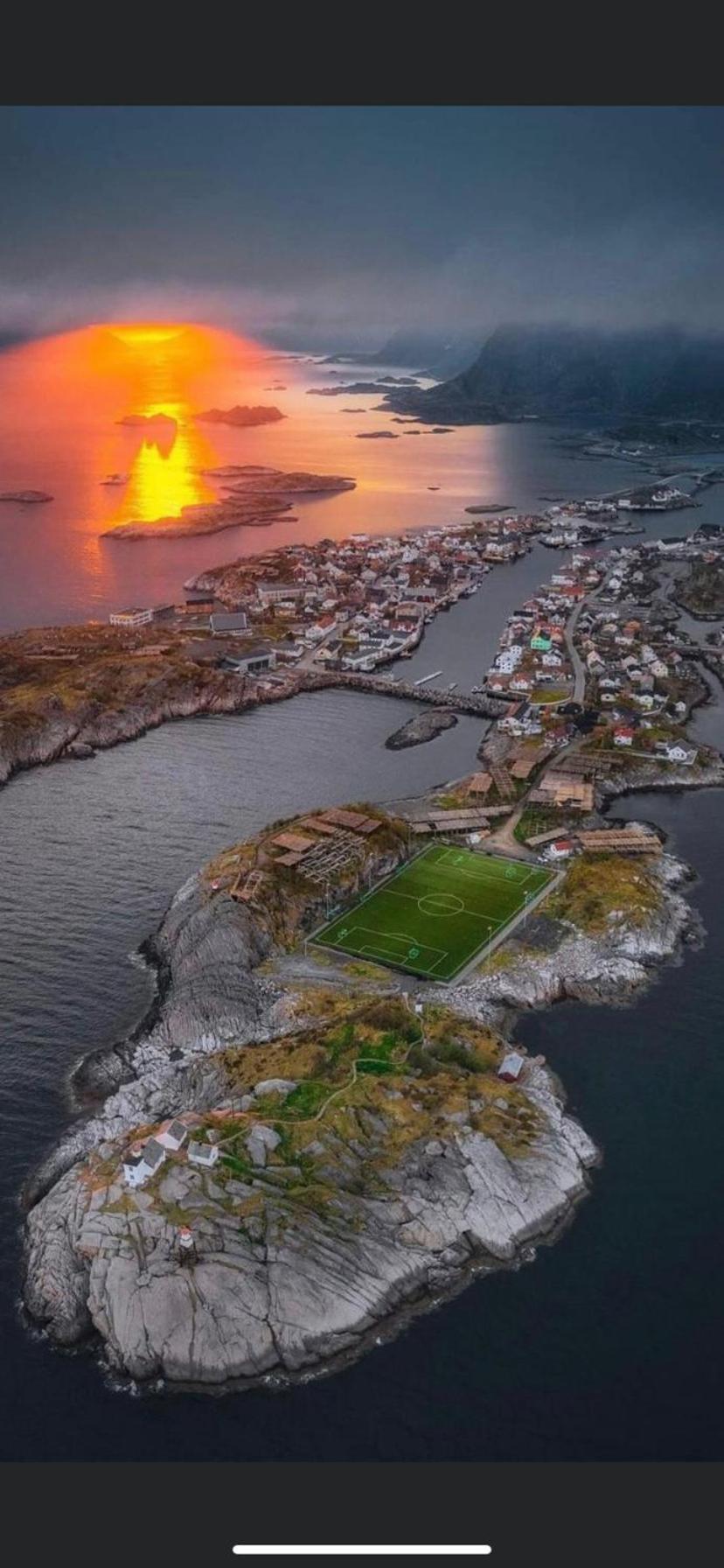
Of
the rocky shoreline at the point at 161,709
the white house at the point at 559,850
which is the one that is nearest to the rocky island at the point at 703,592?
the rocky shoreline at the point at 161,709

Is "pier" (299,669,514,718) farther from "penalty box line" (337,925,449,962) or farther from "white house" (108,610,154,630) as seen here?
"penalty box line" (337,925,449,962)

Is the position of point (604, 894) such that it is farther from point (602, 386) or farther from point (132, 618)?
point (602, 386)

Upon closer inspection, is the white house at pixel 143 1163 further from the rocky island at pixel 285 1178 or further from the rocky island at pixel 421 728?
the rocky island at pixel 421 728

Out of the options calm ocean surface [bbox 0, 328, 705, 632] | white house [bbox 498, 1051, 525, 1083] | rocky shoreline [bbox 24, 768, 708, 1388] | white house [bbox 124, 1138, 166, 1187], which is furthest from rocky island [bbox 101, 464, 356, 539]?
white house [bbox 124, 1138, 166, 1187]

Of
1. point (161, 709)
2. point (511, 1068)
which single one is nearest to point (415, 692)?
point (161, 709)

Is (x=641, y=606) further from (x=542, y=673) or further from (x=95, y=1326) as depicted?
(x=95, y=1326)

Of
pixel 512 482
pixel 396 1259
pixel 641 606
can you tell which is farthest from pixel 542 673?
pixel 512 482
